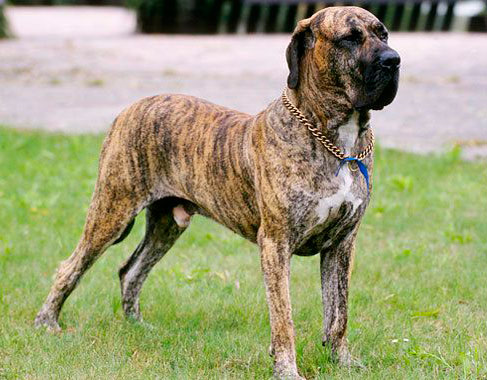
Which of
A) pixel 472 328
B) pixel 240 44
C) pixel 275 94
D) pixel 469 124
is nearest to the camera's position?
pixel 472 328

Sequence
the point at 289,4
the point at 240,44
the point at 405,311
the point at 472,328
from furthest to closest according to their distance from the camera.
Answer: the point at 289,4 → the point at 240,44 → the point at 405,311 → the point at 472,328

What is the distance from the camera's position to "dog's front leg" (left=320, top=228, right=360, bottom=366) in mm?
5031

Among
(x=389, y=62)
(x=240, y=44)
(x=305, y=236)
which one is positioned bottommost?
(x=240, y=44)

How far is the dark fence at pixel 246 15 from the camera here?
21234mm

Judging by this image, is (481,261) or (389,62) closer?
(389,62)

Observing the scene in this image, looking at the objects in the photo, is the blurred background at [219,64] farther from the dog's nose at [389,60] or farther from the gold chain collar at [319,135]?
the dog's nose at [389,60]

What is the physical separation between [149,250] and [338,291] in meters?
1.43

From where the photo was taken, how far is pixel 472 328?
5543 mm

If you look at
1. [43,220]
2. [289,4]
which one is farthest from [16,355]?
[289,4]

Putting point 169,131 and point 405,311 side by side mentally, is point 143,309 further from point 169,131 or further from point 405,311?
point 405,311

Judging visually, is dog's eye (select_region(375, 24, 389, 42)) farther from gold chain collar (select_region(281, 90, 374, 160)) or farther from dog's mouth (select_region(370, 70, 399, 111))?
gold chain collar (select_region(281, 90, 374, 160))

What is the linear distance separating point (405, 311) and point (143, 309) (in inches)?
68.5

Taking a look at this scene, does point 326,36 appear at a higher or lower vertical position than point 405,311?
higher

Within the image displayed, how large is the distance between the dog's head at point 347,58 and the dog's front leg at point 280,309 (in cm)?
85
